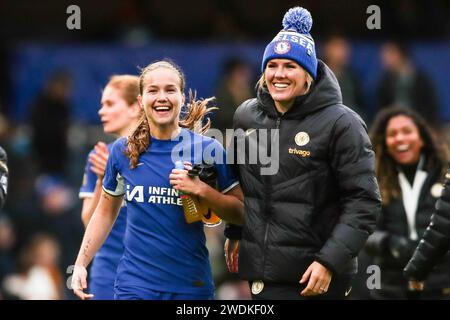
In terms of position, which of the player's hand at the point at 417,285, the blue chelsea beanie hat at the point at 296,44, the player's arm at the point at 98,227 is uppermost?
the blue chelsea beanie hat at the point at 296,44

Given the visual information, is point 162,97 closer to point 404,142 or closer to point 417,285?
point 417,285

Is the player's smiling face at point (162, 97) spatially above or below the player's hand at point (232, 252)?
above

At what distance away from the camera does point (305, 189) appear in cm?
699

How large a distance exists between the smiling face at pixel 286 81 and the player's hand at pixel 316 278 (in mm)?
1014

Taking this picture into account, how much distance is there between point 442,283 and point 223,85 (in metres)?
6.50

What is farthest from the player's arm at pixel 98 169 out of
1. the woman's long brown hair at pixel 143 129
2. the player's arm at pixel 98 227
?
the woman's long brown hair at pixel 143 129

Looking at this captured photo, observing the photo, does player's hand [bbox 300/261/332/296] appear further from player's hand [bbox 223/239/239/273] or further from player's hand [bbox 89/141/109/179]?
player's hand [bbox 89/141/109/179]

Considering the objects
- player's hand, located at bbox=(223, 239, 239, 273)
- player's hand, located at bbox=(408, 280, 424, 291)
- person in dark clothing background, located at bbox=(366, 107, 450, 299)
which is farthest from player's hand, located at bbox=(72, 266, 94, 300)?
person in dark clothing background, located at bbox=(366, 107, 450, 299)

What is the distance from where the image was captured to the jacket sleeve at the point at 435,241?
7.36 m

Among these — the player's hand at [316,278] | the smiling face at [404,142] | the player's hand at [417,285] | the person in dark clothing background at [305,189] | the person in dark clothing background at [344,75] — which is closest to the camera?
the player's hand at [316,278]

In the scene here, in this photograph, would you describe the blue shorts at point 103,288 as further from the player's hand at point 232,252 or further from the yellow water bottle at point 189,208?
the yellow water bottle at point 189,208
